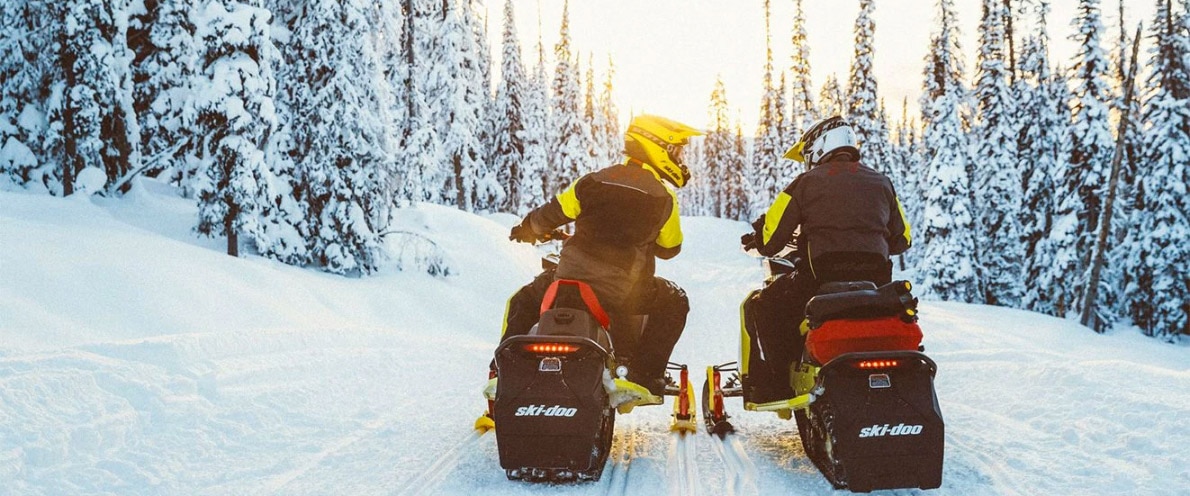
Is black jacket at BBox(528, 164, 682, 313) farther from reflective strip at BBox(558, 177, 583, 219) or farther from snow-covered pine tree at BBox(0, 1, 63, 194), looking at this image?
snow-covered pine tree at BBox(0, 1, 63, 194)

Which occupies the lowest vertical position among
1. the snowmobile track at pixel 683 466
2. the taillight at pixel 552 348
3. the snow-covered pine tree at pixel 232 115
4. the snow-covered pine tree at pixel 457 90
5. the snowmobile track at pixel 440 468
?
the snowmobile track at pixel 683 466

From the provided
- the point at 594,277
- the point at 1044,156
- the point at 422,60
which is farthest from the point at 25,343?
the point at 1044,156

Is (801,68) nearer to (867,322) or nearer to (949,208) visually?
(949,208)

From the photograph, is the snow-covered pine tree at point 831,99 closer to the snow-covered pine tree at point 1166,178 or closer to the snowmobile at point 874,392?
the snow-covered pine tree at point 1166,178

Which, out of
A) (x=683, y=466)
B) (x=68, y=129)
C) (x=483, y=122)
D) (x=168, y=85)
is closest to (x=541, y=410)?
(x=683, y=466)

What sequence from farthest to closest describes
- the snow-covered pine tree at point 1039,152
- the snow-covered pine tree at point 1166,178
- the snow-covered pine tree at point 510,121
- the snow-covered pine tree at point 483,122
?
the snow-covered pine tree at point 510,121
the snow-covered pine tree at point 483,122
the snow-covered pine tree at point 1039,152
the snow-covered pine tree at point 1166,178

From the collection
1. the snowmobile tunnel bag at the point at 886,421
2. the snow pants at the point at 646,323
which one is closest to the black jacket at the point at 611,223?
the snow pants at the point at 646,323

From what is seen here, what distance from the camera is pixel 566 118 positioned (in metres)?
51.0

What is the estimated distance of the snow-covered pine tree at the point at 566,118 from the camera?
165ft

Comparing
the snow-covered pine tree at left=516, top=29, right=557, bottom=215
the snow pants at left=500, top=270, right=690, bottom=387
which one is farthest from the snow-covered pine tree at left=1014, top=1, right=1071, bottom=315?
the snow pants at left=500, top=270, right=690, bottom=387

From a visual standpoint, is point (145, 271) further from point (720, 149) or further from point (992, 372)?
point (720, 149)

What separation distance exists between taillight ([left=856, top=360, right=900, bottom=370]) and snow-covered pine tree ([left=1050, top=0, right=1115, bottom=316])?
93.9 feet

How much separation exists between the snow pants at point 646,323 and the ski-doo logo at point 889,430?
5.78 ft

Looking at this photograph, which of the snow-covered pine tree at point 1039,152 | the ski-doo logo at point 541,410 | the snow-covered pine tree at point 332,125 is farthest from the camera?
the snow-covered pine tree at point 1039,152
